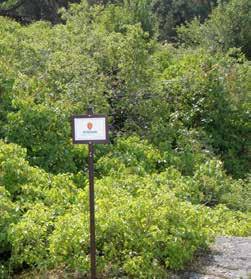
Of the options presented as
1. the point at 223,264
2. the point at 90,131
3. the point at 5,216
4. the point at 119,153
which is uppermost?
the point at 90,131

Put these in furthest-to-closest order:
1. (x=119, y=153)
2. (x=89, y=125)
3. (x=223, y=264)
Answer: (x=119, y=153), (x=223, y=264), (x=89, y=125)

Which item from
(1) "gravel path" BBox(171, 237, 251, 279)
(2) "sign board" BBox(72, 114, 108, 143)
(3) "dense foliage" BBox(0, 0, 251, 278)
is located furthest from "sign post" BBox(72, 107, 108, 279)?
(1) "gravel path" BBox(171, 237, 251, 279)

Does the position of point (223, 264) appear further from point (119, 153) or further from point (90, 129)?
point (119, 153)

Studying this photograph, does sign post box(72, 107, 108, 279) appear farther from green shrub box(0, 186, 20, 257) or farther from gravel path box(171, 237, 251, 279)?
gravel path box(171, 237, 251, 279)

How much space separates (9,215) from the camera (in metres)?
5.47

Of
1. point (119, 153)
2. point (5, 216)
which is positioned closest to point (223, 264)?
point (5, 216)

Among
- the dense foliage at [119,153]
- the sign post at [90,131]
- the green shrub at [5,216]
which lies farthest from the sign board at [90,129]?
the green shrub at [5,216]

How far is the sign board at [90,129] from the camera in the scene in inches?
198

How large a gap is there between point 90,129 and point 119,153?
11.6 ft

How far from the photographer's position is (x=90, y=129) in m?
5.05

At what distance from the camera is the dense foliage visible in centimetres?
523

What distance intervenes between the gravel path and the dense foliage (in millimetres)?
136

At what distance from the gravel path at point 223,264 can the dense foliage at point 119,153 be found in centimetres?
14

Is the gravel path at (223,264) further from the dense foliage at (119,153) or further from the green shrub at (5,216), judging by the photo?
the green shrub at (5,216)
